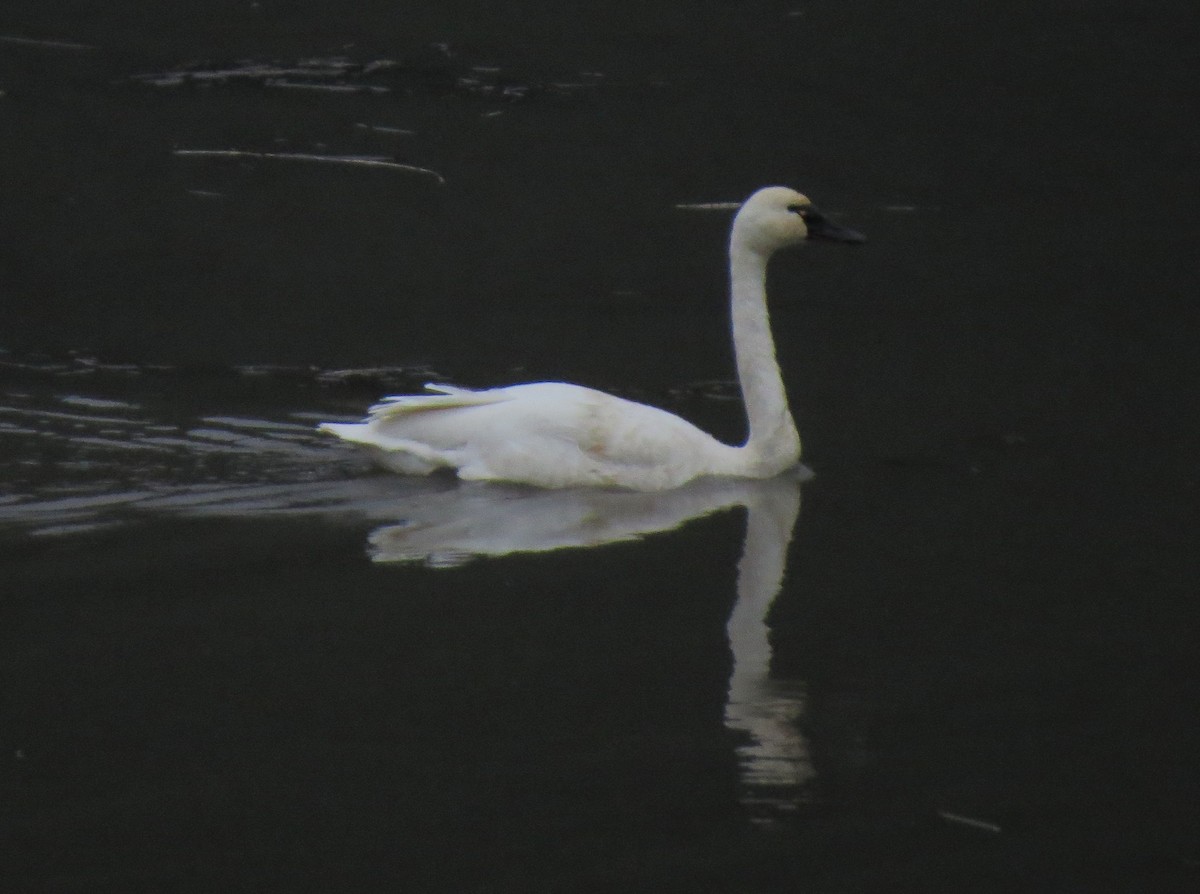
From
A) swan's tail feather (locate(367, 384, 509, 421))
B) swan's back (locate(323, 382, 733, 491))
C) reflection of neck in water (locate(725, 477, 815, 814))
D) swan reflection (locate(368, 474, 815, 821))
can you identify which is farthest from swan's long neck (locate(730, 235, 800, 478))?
swan's tail feather (locate(367, 384, 509, 421))

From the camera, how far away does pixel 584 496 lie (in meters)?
9.07

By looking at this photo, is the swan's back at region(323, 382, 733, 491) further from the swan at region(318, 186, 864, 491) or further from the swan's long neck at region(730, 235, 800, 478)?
the swan's long neck at region(730, 235, 800, 478)

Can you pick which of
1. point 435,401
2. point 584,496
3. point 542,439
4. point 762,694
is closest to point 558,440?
point 542,439

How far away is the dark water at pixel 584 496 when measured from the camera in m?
5.71

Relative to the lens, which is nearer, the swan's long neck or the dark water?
the dark water

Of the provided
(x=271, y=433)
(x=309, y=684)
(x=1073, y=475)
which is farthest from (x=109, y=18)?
(x=309, y=684)

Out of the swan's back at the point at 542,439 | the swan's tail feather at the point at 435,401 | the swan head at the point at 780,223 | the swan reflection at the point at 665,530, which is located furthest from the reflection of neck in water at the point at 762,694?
the swan head at the point at 780,223

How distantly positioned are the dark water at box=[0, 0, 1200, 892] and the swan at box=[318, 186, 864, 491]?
0.18 meters

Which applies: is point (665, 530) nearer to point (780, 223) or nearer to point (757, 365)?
point (757, 365)

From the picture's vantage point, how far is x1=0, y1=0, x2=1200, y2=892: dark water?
225 inches

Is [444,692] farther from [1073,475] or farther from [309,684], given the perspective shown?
[1073,475]

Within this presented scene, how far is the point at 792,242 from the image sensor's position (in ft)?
32.3

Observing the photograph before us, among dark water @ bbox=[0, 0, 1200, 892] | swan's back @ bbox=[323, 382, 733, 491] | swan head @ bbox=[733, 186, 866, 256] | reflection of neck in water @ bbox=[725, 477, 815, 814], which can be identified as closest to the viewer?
dark water @ bbox=[0, 0, 1200, 892]

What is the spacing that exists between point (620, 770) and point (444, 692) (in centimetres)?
79
